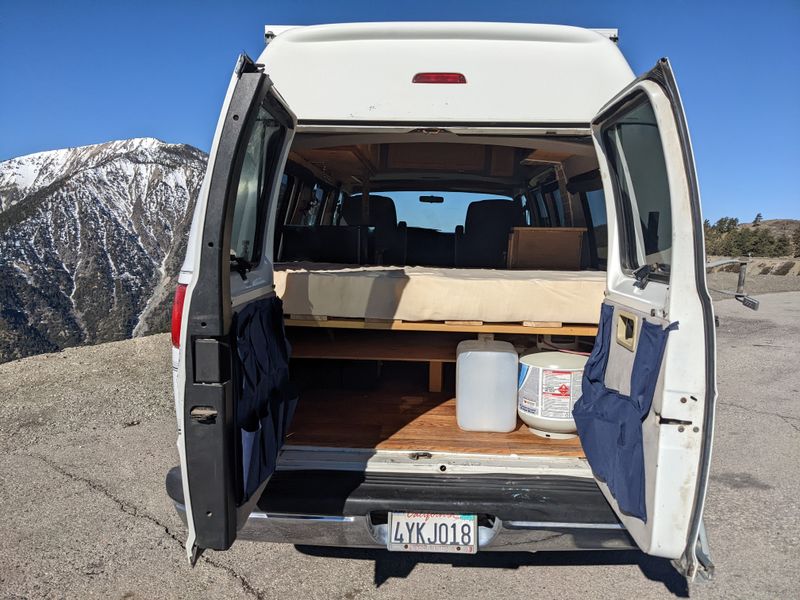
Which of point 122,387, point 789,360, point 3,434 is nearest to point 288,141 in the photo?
point 3,434

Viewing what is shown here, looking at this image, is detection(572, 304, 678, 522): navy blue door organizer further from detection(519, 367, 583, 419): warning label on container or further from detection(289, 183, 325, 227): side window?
detection(289, 183, 325, 227): side window

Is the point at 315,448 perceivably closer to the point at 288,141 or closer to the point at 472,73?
the point at 288,141

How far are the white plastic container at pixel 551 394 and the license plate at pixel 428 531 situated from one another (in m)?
0.91

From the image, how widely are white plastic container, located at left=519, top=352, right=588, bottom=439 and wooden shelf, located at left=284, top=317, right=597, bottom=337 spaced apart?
0.61 ft

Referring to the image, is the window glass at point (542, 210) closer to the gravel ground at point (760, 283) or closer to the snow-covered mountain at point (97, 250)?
the gravel ground at point (760, 283)

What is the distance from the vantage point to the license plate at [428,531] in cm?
220

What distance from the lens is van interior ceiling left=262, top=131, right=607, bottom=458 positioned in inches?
115

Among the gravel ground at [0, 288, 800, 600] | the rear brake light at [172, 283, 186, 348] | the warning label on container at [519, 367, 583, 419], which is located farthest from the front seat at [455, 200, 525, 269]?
the rear brake light at [172, 283, 186, 348]

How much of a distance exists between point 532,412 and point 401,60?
1921mm

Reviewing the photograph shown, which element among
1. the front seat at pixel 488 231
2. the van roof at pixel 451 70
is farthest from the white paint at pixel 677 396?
the front seat at pixel 488 231

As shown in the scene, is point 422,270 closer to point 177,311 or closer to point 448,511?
point 448,511

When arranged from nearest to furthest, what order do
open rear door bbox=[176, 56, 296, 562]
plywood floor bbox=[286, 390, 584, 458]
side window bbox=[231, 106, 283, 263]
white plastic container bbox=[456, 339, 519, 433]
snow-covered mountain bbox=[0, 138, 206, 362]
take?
open rear door bbox=[176, 56, 296, 562], side window bbox=[231, 106, 283, 263], plywood floor bbox=[286, 390, 584, 458], white plastic container bbox=[456, 339, 519, 433], snow-covered mountain bbox=[0, 138, 206, 362]

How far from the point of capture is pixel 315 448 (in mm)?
2682

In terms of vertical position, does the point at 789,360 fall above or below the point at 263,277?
below
